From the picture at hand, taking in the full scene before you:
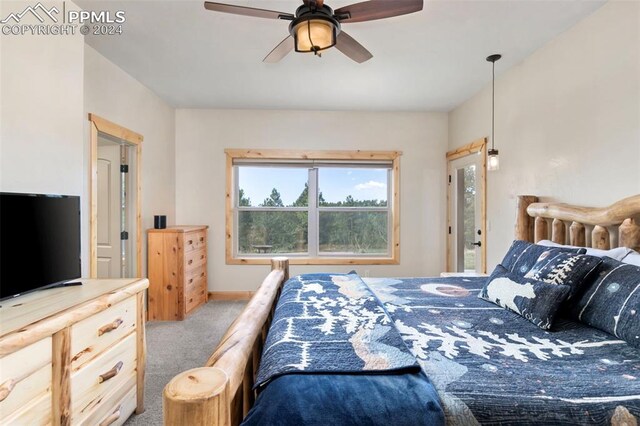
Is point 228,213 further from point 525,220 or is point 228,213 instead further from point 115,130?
point 525,220

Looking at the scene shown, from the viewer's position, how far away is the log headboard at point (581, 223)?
5.99ft

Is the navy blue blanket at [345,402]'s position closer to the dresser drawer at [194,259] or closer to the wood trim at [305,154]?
the dresser drawer at [194,259]

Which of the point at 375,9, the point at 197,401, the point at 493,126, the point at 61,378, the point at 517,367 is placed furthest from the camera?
the point at 493,126

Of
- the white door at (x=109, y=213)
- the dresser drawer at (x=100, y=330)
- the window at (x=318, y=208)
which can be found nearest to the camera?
the dresser drawer at (x=100, y=330)

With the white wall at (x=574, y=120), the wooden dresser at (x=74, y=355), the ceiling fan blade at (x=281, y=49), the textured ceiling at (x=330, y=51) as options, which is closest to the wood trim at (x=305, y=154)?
the textured ceiling at (x=330, y=51)

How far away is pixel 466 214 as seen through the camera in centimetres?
415

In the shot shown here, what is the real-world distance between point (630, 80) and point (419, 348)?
224cm

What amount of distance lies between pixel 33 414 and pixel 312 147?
390 cm

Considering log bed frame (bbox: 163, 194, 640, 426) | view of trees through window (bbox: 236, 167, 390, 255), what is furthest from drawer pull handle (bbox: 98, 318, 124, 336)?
view of trees through window (bbox: 236, 167, 390, 255)

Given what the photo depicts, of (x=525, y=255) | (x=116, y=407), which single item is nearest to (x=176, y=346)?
(x=116, y=407)

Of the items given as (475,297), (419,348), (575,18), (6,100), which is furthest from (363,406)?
(575,18)

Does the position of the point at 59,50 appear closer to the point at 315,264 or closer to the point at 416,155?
the point at 315,264

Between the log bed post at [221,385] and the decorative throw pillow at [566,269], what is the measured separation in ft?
5.10

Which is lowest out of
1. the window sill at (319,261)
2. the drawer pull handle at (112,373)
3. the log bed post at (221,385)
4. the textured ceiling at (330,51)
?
the drawer pull handle at (112,373)
